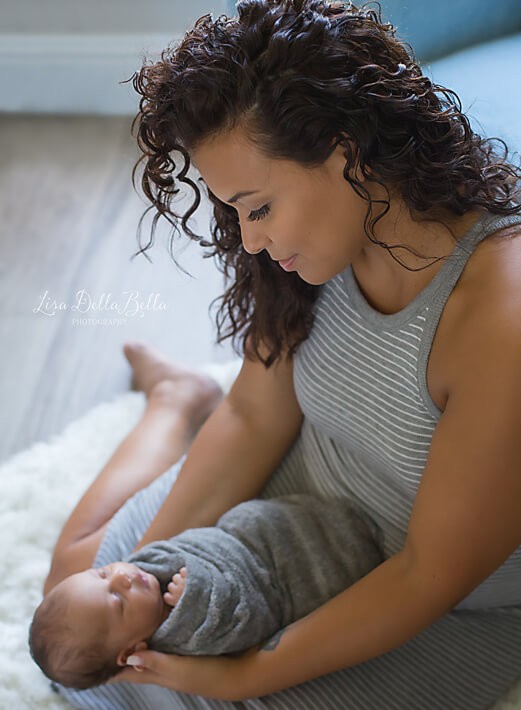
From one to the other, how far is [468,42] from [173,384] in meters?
0.84

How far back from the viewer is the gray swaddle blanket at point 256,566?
119 centimetres

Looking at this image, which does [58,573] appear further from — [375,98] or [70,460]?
[375,98]

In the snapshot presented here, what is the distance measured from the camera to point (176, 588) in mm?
1203

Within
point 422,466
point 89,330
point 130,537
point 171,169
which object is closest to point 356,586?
point 422,466

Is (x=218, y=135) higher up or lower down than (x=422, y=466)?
higher up

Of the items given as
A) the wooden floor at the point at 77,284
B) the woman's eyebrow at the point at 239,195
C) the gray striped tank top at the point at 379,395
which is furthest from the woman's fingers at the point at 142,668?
the wooden floor at the point at 77,284

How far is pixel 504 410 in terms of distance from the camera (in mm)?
896

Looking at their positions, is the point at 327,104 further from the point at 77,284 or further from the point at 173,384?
the point at 77,284

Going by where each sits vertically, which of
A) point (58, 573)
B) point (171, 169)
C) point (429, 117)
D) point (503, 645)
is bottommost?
point (58, 573)

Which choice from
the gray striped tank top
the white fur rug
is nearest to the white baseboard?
the white fur rug

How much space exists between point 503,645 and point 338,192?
0.65 meters

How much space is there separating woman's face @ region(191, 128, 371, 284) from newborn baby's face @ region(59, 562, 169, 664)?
0.48 meters

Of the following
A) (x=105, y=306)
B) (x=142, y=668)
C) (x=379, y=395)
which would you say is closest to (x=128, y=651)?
(x=142, y=668)

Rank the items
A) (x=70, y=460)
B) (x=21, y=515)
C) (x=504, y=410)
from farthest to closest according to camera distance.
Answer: (x=70, y=460)
(x=21, y=515)
(x=504, y=410)
